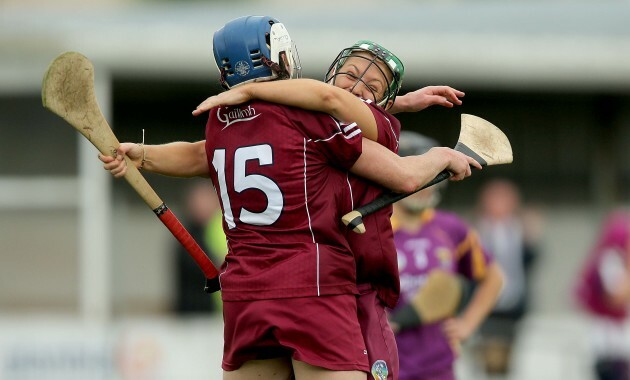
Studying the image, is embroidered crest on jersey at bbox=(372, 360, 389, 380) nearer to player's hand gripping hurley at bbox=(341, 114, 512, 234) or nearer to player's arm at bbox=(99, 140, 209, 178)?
player's hand gripping hurley at bbox=(341, 114, 512, 234)

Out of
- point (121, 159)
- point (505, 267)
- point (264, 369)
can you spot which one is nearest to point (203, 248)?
point (505, 267)

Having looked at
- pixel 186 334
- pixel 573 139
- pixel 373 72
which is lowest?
pixel 186 334

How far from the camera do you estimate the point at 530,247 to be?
13.2 meters

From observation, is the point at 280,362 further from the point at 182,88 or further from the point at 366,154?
the point at 182,88

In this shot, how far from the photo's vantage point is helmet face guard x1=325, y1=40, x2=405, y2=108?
200 inches

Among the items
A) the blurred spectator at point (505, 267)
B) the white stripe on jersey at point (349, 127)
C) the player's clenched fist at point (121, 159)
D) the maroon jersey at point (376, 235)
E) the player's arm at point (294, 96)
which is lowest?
the blurred spectator at point (505, 267)

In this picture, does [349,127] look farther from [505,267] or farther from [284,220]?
[505,267]

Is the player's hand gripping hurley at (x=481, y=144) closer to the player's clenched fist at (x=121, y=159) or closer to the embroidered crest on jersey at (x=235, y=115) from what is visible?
the embroidered crest on jersey at (x=235, y=115)

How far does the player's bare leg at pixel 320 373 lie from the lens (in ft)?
15.4

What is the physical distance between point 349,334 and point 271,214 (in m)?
0.52

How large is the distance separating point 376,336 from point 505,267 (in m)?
8.27

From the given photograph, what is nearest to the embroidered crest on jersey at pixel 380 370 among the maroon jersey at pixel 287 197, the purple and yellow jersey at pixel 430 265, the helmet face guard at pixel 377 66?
the maroon jersey at pixel 287 197

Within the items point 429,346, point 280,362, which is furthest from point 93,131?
point 429,346

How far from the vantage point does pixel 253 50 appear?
474cm
